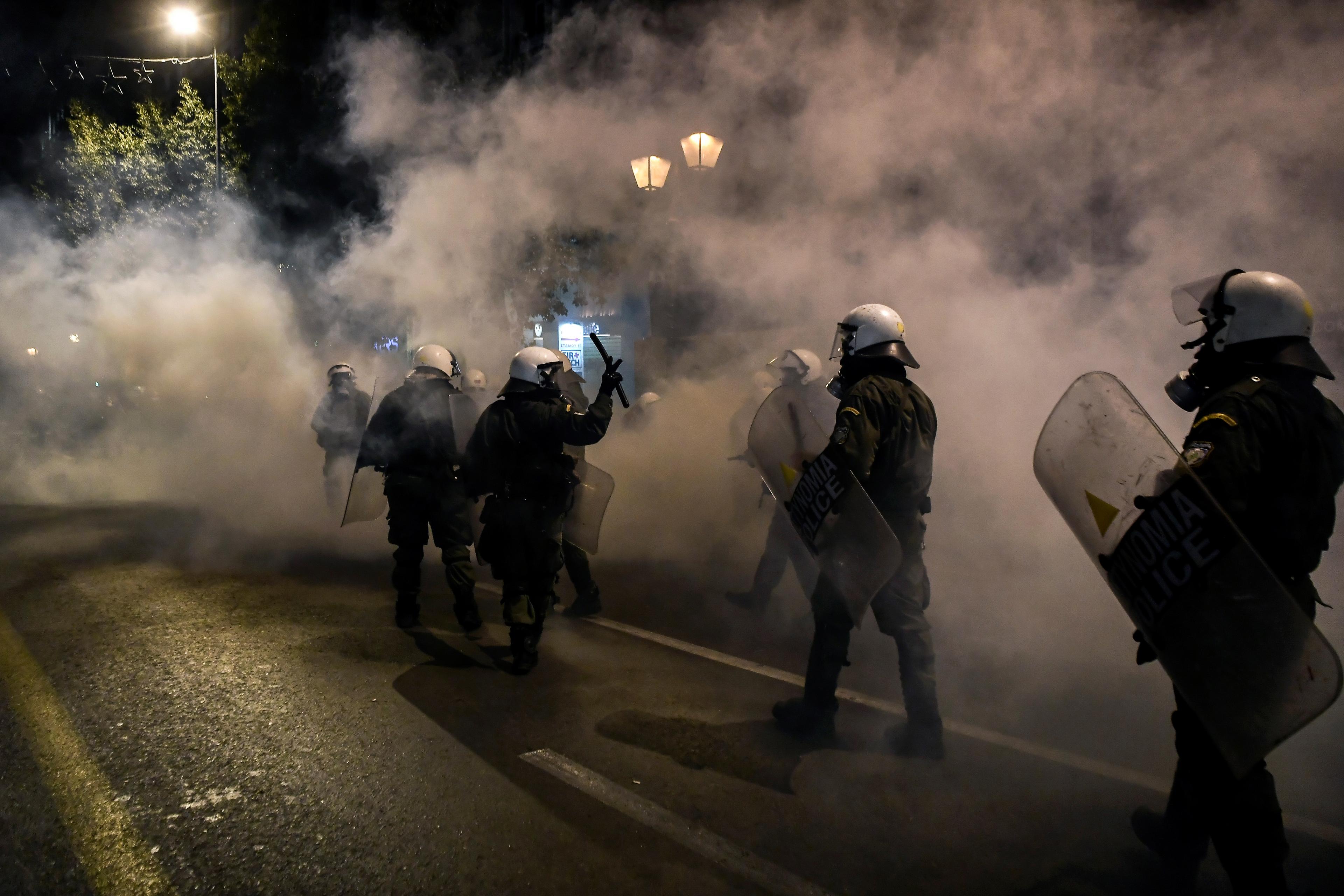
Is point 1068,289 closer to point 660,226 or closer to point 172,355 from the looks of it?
point 660,226

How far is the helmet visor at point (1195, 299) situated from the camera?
2143mm

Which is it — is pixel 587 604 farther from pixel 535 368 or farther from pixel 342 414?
pixel 342 414

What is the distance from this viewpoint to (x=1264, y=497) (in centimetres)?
192

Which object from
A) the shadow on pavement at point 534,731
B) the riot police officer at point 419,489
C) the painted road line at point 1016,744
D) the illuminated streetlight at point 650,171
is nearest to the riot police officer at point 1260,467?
the painted road line at point 1016,744

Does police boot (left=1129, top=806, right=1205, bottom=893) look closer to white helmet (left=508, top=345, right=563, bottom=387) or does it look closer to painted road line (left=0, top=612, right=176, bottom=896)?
painted road line (left=0, top=612, right=176, bottom=896)

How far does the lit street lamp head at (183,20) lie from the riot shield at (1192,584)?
1243cm

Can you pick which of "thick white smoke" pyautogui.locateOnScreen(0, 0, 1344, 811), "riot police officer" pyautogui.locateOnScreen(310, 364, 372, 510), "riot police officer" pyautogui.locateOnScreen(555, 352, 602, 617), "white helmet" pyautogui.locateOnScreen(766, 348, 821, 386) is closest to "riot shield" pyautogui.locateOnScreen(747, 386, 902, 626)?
"thick white smoke" pyautogui.locateOnScreen(0, 0, 1344, 811)

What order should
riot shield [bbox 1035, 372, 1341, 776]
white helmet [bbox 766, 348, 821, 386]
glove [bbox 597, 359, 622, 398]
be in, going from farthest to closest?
1. white helmet [bbox 766, 348, 821, 386]
2. glove [bbox 597, 359, 622, 398]
3. riot shield [bbox 1035, 372, 1341, 776]

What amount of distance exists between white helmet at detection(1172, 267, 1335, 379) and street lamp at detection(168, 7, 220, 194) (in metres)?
12.5

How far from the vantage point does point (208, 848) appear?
219 cm

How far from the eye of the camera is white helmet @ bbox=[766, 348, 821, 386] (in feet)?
16.7

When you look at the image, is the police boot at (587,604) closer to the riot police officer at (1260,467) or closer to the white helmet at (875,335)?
the white helmet at (875,335)

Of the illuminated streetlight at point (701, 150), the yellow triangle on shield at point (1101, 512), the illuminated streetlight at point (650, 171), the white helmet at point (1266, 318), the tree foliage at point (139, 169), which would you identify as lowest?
the yellow triangle on shield at point (1101, 512)

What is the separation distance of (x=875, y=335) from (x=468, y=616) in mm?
2623
